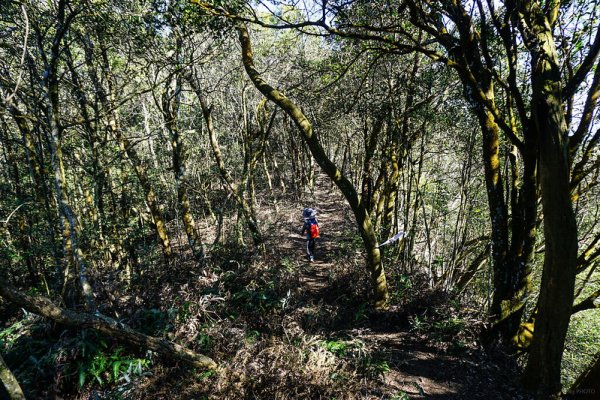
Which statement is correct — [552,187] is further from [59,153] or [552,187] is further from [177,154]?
[177,154]

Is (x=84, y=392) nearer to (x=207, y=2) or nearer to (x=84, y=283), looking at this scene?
(x=84, y=283)

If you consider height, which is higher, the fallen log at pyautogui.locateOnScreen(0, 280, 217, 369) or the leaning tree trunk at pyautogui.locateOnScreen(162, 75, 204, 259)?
the leaning tree trunk at pyautogui.locateOnScreen(162, 75, 204, 259)

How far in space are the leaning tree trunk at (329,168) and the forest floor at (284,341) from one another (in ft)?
2.41

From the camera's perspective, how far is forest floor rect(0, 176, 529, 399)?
4312 mm

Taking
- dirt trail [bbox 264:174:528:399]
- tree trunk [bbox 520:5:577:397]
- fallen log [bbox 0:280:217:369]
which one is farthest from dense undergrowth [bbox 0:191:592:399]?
tree trunk [bbox 520:5:577:397]

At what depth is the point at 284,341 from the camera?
5.20 meters

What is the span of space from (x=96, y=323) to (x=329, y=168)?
162 inches

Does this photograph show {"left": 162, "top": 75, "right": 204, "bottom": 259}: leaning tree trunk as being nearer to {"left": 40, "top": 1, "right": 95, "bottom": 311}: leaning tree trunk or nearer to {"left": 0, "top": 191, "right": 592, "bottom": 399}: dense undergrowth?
→ {"left": 0, "top": 191, "right": 592, "bottom": 399}: dense undergrowth

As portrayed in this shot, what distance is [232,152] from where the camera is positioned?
63.0 feet

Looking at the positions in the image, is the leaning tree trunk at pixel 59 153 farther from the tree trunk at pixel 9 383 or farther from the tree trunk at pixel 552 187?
the tree trunk at pixel 552 187

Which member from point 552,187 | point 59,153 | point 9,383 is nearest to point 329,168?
point 552,187

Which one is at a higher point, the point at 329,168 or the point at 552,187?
the point at 329,168

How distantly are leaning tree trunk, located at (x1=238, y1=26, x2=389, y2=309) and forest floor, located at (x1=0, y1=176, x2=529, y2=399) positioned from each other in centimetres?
73

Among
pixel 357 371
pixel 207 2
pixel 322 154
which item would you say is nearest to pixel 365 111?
pixel 322 154
